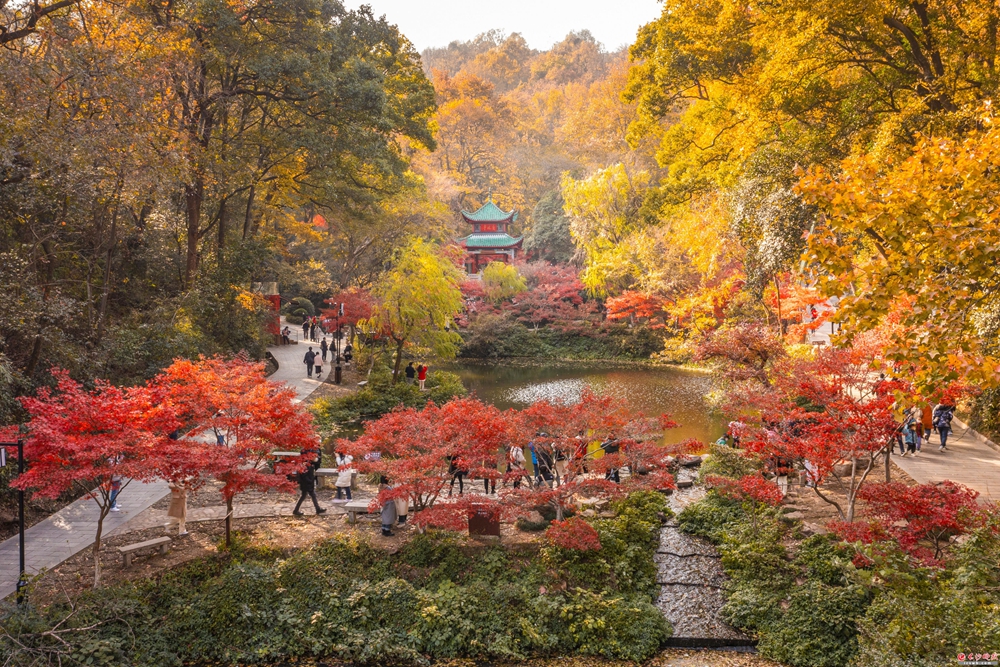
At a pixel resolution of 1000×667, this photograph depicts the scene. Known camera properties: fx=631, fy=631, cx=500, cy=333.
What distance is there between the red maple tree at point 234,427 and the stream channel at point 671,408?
464cm

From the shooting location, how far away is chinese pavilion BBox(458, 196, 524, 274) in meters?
40.8

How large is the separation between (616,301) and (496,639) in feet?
75.5

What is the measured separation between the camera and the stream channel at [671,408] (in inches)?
311

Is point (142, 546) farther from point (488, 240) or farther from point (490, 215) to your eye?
point (490, 215)

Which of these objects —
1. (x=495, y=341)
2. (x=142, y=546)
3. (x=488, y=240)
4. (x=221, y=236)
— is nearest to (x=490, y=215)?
(x=488, y=240)

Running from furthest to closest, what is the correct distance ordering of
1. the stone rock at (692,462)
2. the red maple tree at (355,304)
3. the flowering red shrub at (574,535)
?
1. the red maple tree at (355,304)
2. the stone rock at (692,462)
3. the flowering red shrub at (574,535)

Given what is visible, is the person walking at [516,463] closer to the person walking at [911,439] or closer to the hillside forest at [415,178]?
the hillside forest at [415,178]

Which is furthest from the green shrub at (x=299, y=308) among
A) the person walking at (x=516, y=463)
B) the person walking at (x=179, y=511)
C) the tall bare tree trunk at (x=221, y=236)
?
the person walking at (x=516, y=463)

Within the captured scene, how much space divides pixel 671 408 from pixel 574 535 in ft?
41.8

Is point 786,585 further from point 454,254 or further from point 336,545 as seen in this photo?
point 454,254

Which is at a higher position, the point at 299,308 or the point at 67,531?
the point at 299,308

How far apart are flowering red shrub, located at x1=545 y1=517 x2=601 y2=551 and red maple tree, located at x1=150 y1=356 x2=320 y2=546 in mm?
3705

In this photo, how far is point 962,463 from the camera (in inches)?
482

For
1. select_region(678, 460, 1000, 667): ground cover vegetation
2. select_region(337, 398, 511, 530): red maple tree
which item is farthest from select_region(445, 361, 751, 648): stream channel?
select_region(337, 398, 511, 530): red maple tree
